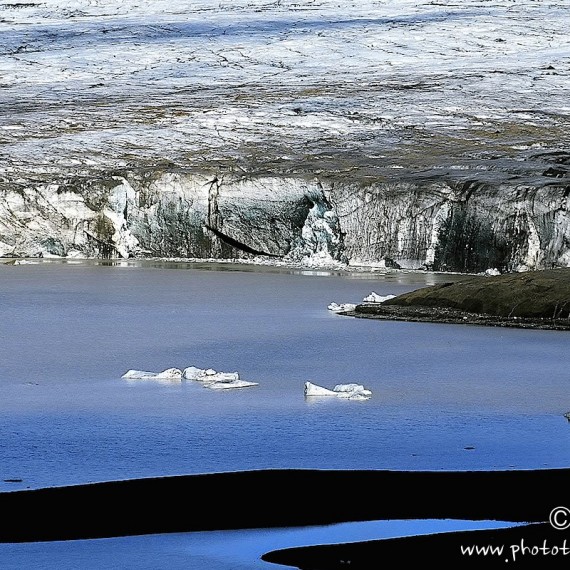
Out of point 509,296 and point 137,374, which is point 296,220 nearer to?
point 509,296

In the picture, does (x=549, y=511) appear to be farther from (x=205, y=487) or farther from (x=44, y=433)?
(x=44, y=433)

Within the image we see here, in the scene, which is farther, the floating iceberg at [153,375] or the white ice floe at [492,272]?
the white ice floe at [492,272]

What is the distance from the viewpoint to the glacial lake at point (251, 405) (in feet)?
9.66

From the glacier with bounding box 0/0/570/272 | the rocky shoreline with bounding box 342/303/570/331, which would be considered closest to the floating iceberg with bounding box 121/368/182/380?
the rocky shoreline with bounding box 342/303/570/331

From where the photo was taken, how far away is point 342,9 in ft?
99.1

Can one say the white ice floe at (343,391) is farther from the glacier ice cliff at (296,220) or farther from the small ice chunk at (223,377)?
the glacier ice cliff at (296,220)

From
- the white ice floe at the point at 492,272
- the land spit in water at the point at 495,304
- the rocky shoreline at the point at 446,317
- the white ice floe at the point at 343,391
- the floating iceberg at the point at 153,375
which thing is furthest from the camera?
the white ice floe at the point at 492,272

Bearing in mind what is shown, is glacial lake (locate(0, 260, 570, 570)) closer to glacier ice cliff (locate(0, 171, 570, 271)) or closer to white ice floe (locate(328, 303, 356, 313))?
white ice floe (locate(328, 303, 356, 313))

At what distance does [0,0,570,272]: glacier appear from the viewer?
14.4 m

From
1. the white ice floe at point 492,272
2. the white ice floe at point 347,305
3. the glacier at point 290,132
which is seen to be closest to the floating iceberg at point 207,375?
the white ice floe at point 347,305

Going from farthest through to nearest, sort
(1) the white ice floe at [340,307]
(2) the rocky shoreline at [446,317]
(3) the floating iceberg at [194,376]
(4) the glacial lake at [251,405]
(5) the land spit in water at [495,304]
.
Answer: (1) the white ice floe at [340,307] < (5) the land spit in water at [495,304] < (2) the rocky shoreline at [446,317] < (3) the floating iceberg at [194,376] < (4) the glacial lake at [251,405]

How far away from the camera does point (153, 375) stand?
5.27 m

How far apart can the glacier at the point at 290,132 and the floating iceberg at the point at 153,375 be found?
8565 millimetres

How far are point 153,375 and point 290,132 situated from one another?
51.7ft
